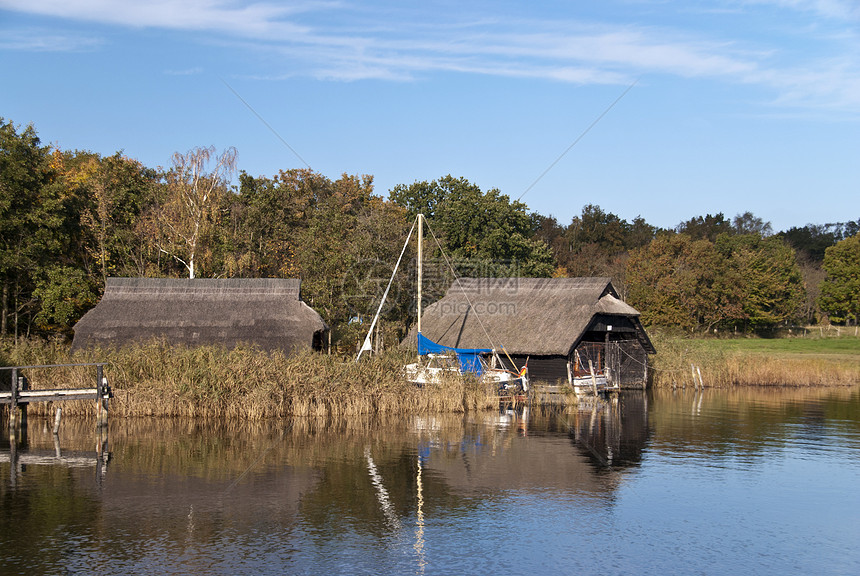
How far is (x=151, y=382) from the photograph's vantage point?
28.3 meters

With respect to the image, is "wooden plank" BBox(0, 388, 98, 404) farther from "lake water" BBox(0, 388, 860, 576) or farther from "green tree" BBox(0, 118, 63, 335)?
"green tree" BBox(0, 118, 63, 335)

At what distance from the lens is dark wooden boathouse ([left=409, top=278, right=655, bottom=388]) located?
126 feet

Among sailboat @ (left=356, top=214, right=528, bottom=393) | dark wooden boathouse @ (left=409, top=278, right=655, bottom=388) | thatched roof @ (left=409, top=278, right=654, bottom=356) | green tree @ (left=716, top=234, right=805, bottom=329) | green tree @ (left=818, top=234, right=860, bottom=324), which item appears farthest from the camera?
green tree @ (left=818, top=234, right=860, bottom=324)

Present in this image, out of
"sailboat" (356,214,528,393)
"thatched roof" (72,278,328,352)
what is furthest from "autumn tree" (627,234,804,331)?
"thatched roof" (72,278,328,352)

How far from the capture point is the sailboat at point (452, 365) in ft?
106

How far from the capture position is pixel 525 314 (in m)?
41.3

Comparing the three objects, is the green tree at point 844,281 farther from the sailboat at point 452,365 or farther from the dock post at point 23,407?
the dock post at point 23,407

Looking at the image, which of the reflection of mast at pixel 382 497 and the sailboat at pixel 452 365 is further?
the sailboat at pixel 452 365

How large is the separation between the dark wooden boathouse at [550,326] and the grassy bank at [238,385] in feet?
25.7

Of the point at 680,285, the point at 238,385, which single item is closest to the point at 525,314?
the point at 238,385

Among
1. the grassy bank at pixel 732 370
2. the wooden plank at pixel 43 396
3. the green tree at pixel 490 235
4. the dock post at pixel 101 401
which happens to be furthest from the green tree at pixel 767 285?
the wooden plank at pixel 43 396

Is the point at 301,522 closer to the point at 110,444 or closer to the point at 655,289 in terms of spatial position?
the point at 110,444

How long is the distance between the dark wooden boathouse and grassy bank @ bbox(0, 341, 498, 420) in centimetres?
785

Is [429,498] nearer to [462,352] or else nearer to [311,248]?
[462,352]
